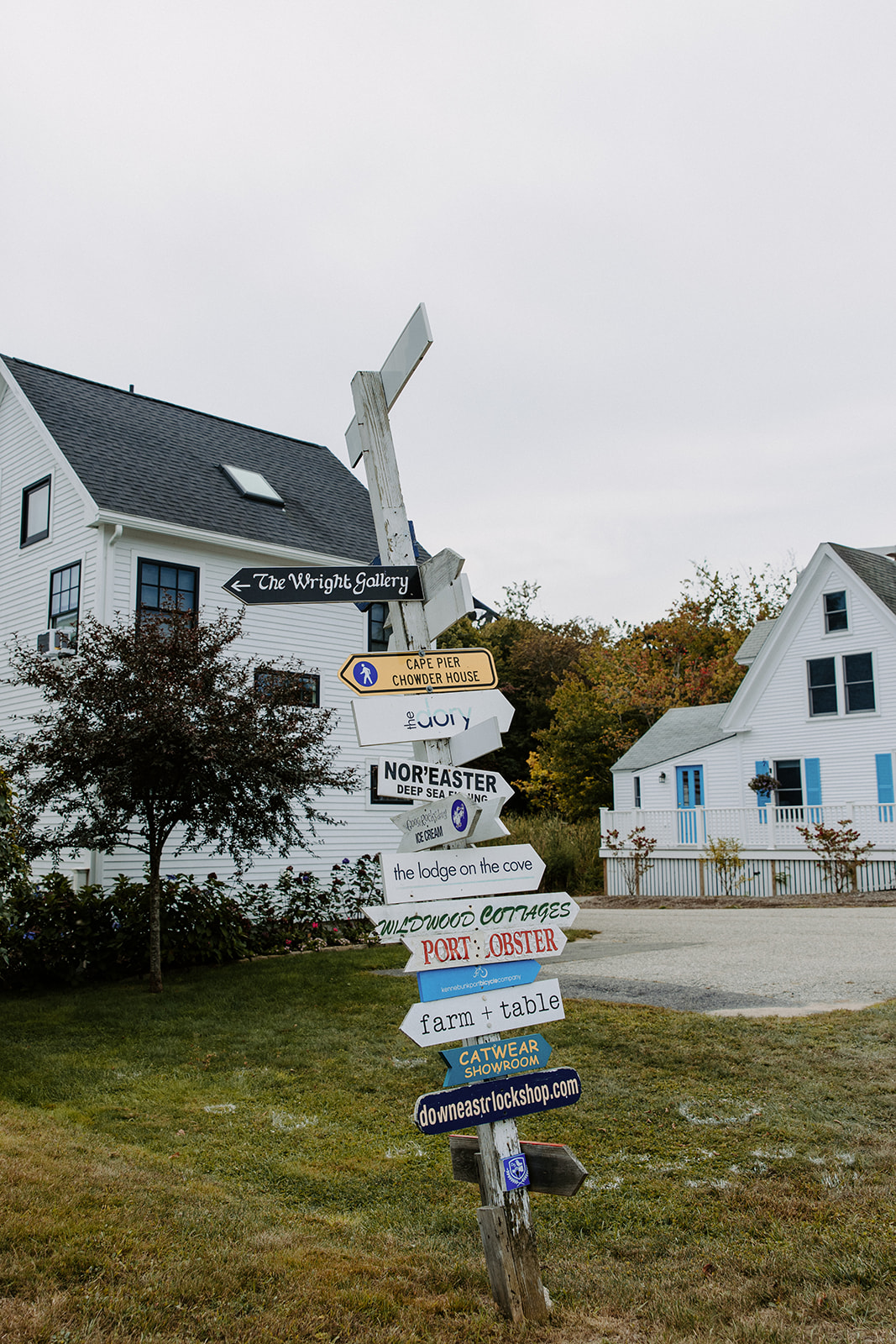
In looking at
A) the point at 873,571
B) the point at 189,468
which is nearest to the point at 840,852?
the point at 873,571

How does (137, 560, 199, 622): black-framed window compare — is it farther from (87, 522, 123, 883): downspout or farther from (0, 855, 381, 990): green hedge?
(0, 855, 381, 990): green hedge

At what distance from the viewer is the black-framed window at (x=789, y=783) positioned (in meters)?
25.8

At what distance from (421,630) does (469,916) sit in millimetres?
1249

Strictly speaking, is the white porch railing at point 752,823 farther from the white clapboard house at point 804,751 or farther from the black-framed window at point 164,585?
the black-framed window at point 164,585

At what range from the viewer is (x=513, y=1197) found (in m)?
3.56

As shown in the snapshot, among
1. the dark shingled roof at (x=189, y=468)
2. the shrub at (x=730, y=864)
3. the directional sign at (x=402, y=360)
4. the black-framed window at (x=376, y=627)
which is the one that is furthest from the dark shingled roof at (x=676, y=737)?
the directional sign at (x=402, y=360)

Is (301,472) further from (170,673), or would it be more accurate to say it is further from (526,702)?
(526,702)

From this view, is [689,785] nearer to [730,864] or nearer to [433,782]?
[730,864]

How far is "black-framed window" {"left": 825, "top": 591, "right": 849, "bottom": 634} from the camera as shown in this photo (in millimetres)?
24969

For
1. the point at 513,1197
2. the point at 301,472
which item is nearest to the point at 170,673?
the point at 513,1197

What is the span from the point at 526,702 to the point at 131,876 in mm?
28564

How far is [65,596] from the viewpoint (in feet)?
52.7

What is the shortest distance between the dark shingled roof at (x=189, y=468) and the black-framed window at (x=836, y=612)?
12358mm

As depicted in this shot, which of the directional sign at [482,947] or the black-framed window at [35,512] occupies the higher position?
the black-framed window at [35,512]
